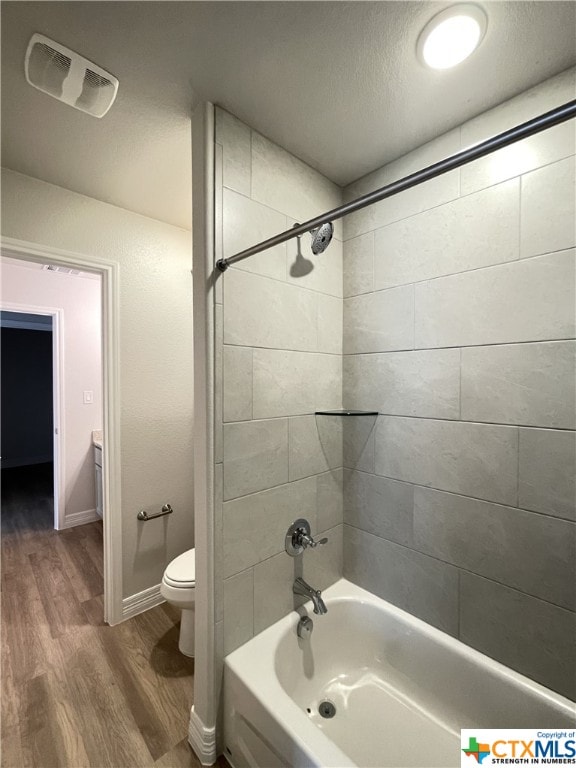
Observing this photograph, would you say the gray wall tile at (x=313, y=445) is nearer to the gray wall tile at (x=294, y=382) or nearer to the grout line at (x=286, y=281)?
the gray wall tile at (x=294, y=382)

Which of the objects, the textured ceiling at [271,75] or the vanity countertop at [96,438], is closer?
the textured ceiling at [271,75]

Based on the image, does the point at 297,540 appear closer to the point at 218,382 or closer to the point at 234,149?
the point at 218,382

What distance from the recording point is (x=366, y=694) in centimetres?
147

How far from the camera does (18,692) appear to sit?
157 centimetres

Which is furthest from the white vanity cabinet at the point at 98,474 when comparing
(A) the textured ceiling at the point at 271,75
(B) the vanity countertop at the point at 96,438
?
(A) the textured ceiling at the point at 271,75

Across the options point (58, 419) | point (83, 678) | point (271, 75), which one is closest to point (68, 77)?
point (271, 75)

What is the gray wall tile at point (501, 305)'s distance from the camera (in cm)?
112

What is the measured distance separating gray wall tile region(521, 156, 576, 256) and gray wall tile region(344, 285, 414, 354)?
461 mm

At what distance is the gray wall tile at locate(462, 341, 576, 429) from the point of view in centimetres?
111

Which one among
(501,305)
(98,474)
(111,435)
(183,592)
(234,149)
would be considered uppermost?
(234,149)

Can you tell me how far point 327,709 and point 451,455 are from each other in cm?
121

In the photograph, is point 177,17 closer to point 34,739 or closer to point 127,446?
point 127,446

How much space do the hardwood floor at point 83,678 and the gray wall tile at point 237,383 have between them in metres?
1.37

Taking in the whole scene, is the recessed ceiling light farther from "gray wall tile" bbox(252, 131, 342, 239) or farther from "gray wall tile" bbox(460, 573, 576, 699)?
"gray wall tile" bbox(460, 573, 576, 699)
